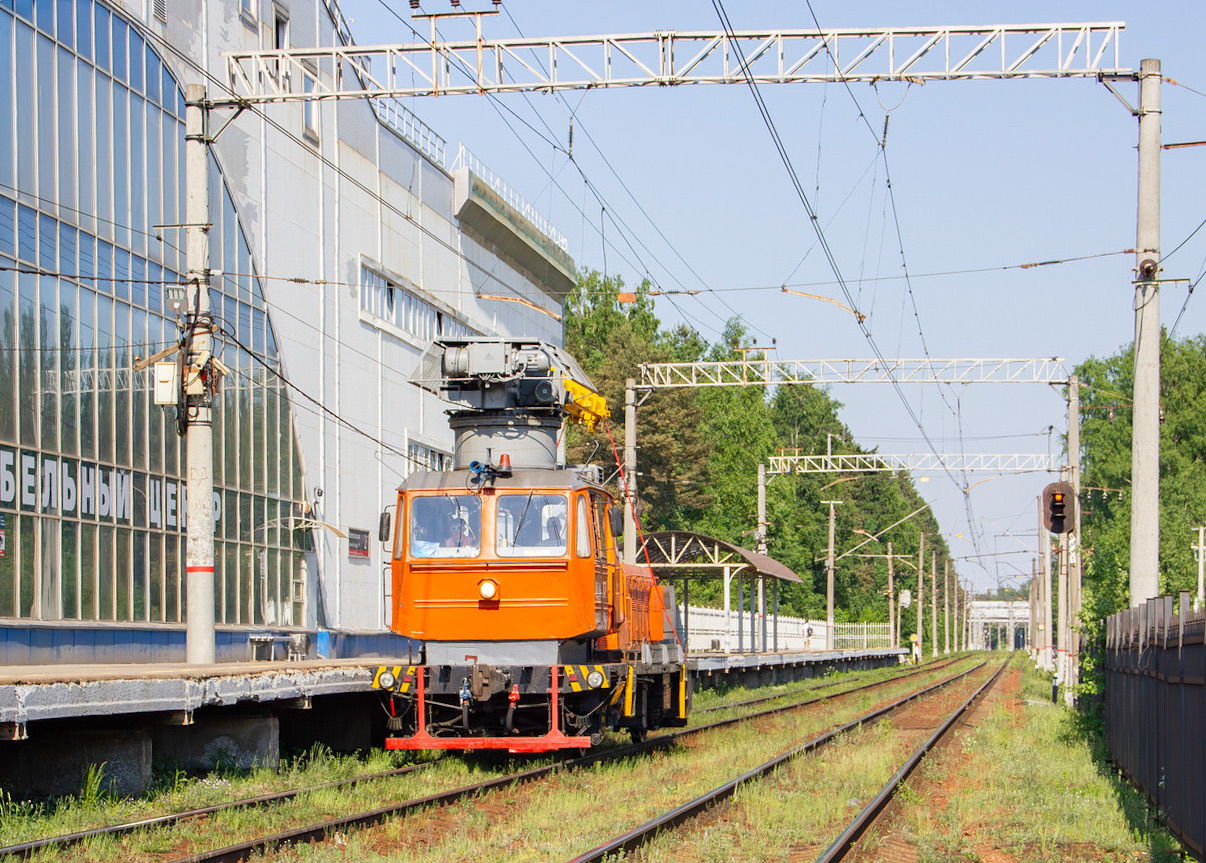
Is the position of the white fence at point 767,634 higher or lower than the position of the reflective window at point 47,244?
lower

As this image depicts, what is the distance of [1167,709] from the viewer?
450 inches

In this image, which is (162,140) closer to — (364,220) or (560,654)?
(364,220)

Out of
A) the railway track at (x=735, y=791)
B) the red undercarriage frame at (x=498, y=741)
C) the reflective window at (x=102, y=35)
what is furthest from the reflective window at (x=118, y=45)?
the railway track at (x=735, y=791)

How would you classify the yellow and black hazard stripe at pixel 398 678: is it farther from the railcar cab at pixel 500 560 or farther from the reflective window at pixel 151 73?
the reflective window at pixel 151 73

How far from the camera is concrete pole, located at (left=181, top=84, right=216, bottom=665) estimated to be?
53.9ft

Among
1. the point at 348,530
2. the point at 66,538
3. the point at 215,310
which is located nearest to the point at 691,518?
the point at 348,530

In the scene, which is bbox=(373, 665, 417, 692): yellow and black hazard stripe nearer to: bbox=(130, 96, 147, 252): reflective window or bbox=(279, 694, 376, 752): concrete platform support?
bbox=(279, 694, 376, 752): concrete platform support

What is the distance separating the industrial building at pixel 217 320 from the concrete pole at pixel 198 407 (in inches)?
19.9

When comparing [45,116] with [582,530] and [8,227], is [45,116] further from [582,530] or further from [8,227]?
[582,530]

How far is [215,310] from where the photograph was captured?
3048 cm

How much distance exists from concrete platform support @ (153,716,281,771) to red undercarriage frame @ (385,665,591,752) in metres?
1.26

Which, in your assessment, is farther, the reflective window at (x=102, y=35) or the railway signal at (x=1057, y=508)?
the reflective window at (x=102, y=35)

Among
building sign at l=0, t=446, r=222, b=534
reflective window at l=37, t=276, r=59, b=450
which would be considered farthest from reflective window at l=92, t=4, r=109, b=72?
building sign at l=0, t=446, r=222, b=534

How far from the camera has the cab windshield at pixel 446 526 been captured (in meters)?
15.7
